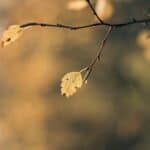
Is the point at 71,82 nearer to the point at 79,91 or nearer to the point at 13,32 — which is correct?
the point at 13,32

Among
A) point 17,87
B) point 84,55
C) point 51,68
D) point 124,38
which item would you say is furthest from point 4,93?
point 124,38

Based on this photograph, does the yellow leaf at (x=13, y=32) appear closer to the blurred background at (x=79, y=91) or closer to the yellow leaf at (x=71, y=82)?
the yellow leaf at (x=71, y=82)

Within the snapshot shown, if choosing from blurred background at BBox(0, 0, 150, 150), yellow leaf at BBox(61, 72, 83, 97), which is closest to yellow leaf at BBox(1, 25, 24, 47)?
yellow leaf at BBox(61, 72, 83, 97)

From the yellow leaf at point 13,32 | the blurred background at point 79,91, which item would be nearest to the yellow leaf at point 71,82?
the yellow leaf at point 13,32

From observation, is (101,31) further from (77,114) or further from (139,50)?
(77,114)

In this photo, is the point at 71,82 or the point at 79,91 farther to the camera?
the point at 79,91

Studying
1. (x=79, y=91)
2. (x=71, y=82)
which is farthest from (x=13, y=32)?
(x=79, y=91)

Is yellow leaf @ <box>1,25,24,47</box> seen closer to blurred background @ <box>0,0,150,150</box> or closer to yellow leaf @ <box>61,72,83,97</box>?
yellow leaf @ <box>61,72,83,97</box>
